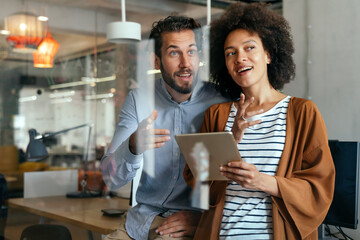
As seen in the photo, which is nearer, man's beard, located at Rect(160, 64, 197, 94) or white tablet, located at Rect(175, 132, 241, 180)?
white tablet, located at Rect(175, 132, 241, 180)

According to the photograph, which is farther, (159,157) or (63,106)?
(63,106)

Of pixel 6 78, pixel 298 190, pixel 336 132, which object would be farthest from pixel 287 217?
pixel 6 78

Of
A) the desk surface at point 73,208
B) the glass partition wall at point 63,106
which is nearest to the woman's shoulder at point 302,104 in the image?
the glass partition wall at point 63,106

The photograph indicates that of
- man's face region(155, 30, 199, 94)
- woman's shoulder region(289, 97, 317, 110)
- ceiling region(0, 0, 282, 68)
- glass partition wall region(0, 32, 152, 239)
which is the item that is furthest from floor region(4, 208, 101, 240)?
woman's shoulder region(289, 97, 317, 110)

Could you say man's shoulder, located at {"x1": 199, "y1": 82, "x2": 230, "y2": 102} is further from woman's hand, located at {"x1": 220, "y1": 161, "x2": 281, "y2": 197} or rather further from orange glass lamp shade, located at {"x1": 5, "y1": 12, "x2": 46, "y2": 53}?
orange glass lamp shade, located at {"x1": 5, "y1": 12, "x2": 46, "y2": 53}

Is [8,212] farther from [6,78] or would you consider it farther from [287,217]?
[287,217]

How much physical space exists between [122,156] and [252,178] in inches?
19.8

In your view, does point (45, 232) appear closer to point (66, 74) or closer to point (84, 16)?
point (66, 74)

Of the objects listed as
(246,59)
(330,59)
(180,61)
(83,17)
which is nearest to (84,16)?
(83,17)

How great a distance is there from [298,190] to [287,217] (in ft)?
0.32

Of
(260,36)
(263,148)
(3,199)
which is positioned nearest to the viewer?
(263,148)

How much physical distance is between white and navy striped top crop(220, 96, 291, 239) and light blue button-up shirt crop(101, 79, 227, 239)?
22 centimetres

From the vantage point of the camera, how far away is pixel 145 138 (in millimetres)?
1472

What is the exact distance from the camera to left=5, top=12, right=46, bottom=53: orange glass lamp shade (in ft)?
5.58
